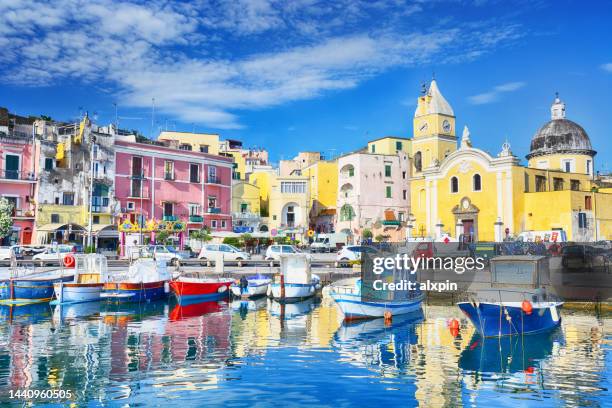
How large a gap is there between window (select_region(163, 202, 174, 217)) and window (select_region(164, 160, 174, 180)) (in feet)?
8.11

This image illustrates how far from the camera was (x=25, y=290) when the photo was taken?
1144 inches

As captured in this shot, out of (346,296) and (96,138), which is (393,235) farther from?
(346,296)

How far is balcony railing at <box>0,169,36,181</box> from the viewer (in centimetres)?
4644

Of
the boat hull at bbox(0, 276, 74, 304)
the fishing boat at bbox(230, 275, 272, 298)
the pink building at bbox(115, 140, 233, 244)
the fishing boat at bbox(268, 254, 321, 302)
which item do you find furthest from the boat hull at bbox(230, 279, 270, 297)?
the pink building at bbox(115, 140, 233, 244)

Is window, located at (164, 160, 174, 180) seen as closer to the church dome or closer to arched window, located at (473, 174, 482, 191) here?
arched window, located at (473, 174, 482, 191)

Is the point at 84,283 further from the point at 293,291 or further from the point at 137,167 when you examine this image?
the point at 137,167

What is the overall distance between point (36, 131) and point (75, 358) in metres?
38.2

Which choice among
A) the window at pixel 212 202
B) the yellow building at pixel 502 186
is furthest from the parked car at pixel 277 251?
the yellow building at pixel 502 186

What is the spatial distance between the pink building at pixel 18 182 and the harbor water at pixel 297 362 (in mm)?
22931

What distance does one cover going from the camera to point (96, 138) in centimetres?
5006

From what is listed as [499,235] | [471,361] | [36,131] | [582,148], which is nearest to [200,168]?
[36,131]

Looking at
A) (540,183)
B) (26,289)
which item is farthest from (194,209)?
(540,183)

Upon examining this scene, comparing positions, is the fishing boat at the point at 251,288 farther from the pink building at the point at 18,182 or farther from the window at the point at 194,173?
the window at the point at 194,173

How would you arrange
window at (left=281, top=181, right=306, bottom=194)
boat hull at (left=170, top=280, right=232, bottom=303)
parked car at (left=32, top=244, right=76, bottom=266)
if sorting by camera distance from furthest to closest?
1. window at (left=281, top=181, right=306, bottom=194)
2. parked car at (left=32, top=244, right=76, bottom=266)
3. boat hull at (left=170, top=280, right=232, bottom=303)
